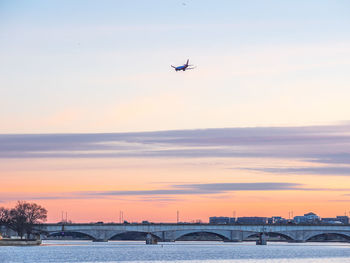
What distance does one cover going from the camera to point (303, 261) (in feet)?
487

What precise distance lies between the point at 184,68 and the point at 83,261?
3973 centimetres

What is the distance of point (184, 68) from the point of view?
4904 inches

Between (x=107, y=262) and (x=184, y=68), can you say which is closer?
(x=184, y=68)

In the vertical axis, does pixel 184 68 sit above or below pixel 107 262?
above

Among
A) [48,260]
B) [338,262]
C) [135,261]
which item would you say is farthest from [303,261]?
[48,260]

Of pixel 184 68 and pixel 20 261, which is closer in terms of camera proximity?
pixel 184 68

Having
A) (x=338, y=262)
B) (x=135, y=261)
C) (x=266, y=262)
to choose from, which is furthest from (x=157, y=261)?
(x=338, y=262)

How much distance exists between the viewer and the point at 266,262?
143000 millimetres

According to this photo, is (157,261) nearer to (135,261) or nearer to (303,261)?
(135,261)

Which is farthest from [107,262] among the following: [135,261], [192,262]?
[192,262]

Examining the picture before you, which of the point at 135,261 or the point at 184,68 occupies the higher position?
the point at 184,68

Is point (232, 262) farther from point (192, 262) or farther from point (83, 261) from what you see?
point (83, 261)

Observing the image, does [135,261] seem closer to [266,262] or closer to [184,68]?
[266,262]

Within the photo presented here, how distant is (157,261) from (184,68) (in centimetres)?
3505
